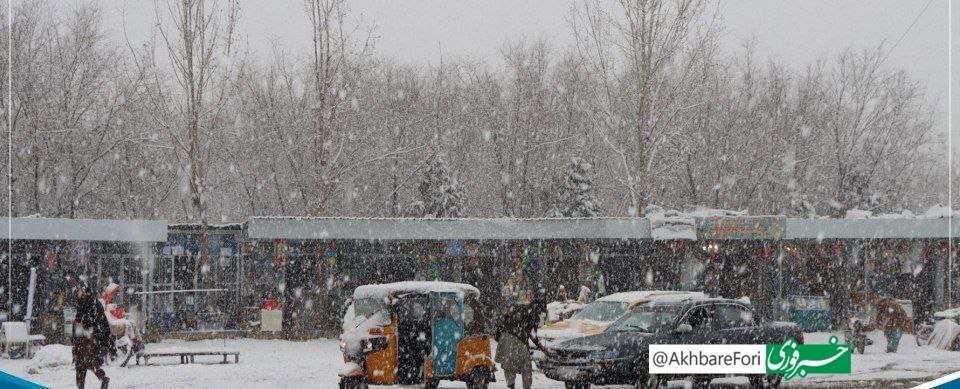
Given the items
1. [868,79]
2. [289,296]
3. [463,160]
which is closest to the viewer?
[289,296]

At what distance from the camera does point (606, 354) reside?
1017 cm

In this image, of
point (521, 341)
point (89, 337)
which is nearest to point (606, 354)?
point (521, 341)

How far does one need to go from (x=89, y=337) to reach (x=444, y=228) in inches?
310

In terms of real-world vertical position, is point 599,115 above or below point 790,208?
above

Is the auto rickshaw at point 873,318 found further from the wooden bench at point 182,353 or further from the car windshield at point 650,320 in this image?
the wooden bench at point 182,353

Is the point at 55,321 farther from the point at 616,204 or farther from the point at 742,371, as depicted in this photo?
the point at 616,204

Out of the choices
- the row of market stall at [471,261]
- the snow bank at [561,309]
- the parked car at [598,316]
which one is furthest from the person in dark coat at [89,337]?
the snow bank at [561,309]

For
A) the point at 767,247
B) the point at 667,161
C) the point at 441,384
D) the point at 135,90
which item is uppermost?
the point at 135,90

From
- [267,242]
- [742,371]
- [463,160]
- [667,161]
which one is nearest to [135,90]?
[463,160]

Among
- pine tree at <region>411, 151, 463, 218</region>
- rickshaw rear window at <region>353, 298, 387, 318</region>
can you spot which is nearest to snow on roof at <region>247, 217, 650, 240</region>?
rickshaw rear window at <region>353, 298, 387, 318</region>

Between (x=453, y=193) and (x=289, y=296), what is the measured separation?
536 inches

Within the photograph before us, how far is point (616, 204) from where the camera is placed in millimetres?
27062

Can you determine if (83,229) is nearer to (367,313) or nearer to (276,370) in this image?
(276,370)

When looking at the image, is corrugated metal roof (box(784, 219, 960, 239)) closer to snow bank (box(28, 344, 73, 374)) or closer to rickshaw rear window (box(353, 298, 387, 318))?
rickshaw rear window (box(353, 298, 387, 318))
